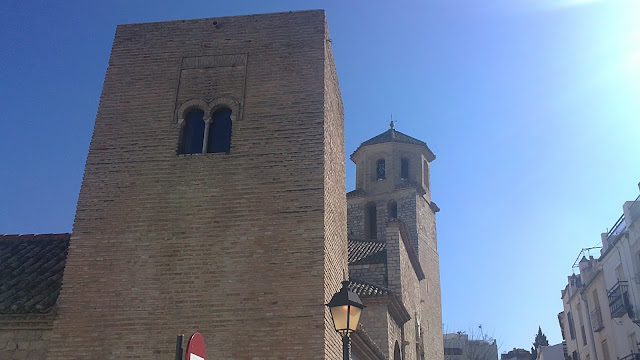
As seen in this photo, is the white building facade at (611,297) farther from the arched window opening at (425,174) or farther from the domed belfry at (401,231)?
the arched window opening at (425,174)

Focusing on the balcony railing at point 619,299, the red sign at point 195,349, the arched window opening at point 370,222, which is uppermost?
the arched window opening at point 370,222

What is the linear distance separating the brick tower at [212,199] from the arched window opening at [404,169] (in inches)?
614

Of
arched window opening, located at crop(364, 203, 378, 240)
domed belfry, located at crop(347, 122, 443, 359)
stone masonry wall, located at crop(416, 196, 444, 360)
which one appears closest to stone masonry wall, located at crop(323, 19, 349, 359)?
domed belfry, located at crop(347, 122, 443, 359)

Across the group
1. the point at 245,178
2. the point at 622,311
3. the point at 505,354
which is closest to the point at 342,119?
the point at 245,178

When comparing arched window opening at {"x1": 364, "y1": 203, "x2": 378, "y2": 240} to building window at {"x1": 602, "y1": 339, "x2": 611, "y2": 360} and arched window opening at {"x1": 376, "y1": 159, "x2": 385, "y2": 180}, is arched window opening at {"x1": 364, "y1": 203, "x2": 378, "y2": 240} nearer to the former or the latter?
arched window opening at {"x1": 376, "y1": 159, "x2": 385, "y2": 180}

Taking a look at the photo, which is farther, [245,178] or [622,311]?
[622,311]

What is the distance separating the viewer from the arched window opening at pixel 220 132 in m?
9.93

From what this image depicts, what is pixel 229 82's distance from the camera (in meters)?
10.4

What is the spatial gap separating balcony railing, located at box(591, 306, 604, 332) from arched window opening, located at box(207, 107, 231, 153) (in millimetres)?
19788

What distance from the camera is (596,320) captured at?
78.8ft

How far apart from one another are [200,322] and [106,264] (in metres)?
1.87

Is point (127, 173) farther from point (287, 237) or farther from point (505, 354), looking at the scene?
point (505, 354)

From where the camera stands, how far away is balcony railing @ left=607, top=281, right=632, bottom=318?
778 inches

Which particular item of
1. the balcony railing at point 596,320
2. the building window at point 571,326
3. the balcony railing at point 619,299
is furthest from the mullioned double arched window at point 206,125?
the building window at point 571,326
